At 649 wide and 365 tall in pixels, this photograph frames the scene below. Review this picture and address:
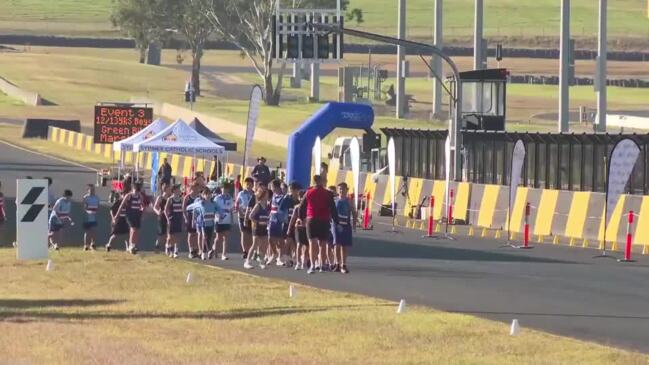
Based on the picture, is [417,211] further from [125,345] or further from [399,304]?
[125,345]

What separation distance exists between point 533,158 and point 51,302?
22941 millimetres

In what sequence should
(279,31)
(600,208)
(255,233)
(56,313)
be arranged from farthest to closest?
(279,31) < (600,208) < (255,233) < (56,313)

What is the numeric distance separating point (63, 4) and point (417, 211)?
13850 cm

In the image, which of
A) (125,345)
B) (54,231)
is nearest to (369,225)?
(54,231)

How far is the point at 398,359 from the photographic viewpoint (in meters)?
16.4

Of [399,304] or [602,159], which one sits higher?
[602,159]

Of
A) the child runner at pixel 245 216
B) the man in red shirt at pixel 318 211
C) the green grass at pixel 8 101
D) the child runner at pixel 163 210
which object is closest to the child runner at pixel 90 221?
the child runner at pixel 163 210

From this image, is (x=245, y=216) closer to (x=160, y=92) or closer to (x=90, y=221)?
(x=90, y=221)

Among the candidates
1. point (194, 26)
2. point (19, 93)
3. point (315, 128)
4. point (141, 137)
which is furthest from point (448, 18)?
point (315, 128)

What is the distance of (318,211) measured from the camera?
88.5ft

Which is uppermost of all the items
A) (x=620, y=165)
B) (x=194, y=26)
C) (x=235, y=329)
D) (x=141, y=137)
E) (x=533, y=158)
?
(x=194, y=26)

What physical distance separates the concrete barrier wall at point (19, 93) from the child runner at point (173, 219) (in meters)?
69.9

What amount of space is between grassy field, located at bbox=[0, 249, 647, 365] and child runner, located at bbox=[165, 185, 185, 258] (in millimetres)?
5530

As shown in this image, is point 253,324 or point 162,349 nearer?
point 162,349
